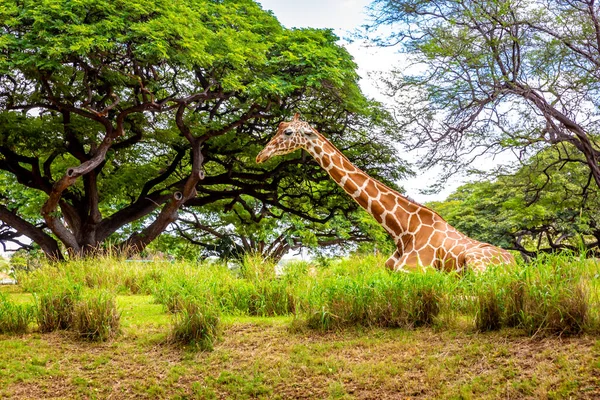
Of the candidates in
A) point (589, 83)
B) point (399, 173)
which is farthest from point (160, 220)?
point (589, 83)

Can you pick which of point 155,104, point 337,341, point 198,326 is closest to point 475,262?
point 337,341

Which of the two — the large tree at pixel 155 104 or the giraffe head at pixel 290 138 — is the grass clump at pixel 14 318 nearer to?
the giraffe head at pixel 290 138

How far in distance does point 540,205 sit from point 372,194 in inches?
416

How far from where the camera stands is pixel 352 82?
14914 millimetres

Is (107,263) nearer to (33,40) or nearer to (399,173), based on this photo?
(33,40)

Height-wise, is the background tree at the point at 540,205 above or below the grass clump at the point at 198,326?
above

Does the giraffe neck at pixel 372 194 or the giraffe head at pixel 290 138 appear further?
the giraffe head at pixel 290 138

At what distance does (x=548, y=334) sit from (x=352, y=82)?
10.8 meters

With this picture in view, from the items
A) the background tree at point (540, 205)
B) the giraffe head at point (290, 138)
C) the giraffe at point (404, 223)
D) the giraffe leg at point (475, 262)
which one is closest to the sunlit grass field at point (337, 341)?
the giraffe leg at point (475, 262)

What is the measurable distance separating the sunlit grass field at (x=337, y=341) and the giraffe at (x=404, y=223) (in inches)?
40.1

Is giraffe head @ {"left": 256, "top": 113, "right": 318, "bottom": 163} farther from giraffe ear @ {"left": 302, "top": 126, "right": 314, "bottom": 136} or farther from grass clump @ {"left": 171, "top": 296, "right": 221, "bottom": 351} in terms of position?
grass clump @ {"left": 171, "top": 296, "right": 221, "bottom": 351}

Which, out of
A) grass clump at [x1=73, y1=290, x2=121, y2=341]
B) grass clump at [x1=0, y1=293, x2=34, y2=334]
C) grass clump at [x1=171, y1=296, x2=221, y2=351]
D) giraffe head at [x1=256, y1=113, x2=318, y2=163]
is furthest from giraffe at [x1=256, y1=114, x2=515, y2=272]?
grass clump at [x1=0, y1=293, x2=34, y2=334]

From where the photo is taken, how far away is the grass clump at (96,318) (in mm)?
6281

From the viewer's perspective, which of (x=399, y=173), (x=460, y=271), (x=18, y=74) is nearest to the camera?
(x=460, y=271)
